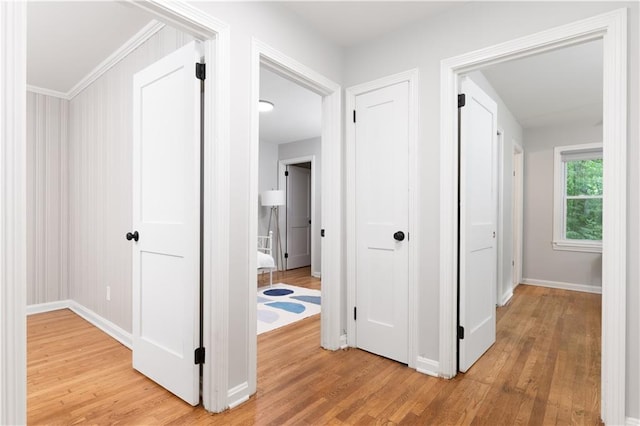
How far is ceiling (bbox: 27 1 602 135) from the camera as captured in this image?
229cm

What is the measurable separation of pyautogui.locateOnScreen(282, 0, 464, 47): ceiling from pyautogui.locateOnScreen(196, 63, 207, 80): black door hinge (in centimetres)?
78

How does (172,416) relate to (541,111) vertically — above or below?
below

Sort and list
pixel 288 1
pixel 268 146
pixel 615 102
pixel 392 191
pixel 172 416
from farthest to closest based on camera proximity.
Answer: pixel 268 146 → pixel 392 191 → pixel 288 1 → pixel 172 416 → pixel 615 102

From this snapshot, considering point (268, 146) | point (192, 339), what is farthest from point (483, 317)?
point (268, 146)

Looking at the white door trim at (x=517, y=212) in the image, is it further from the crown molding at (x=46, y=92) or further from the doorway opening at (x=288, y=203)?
the crown molding at (x=46, y=92)

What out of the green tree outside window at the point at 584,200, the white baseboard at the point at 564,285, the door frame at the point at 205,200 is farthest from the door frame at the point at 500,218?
the door frame at the point at 205,200

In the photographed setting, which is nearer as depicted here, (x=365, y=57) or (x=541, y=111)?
(x=365, y=57)

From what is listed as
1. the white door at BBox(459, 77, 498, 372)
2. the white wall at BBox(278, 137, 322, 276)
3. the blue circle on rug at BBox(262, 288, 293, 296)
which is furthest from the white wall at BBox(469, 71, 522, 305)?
the white wall at BBox(278, 137, 322, 276)

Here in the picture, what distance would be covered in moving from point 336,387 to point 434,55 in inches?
91.8

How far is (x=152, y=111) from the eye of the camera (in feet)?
7.18

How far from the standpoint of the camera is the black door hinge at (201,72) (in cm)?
188

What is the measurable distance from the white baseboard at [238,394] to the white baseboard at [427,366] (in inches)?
47.2

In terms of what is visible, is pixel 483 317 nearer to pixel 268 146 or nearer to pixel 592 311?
pixel 592 311

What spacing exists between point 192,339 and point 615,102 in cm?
256
